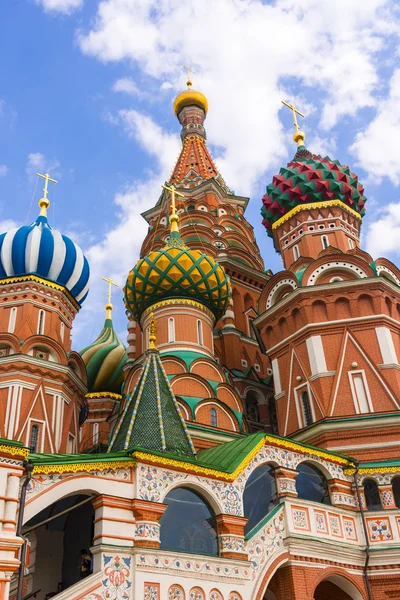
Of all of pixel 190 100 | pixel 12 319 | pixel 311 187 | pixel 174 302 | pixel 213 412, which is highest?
pixel 190 100

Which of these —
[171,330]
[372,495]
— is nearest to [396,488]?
[372,495]

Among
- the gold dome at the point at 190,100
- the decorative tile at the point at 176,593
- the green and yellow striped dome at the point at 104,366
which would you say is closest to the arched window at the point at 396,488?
the decorative tile at the point at 176,593

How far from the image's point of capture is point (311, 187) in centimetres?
1839

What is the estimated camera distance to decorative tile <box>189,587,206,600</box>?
8.28 meters

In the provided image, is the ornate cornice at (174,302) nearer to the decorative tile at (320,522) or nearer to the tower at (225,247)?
the tower at (225,247)

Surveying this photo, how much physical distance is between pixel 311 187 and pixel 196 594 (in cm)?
1275

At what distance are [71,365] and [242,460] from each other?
1017cm

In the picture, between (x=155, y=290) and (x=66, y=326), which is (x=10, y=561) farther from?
(x=66, y=326)

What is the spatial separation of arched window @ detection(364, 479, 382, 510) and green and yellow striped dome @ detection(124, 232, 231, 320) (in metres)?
7.02

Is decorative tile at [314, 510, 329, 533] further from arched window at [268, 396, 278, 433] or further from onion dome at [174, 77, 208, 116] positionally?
onion dome at [174, 77, 208, 116]

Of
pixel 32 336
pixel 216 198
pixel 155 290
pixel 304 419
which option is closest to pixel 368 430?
pixel 304 419

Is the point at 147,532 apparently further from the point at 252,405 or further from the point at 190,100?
the point at 190,100

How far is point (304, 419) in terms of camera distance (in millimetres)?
14445

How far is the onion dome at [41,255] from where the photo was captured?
1878 centimetres
